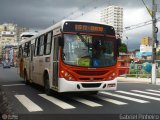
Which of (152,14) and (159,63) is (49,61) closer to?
(152,14)

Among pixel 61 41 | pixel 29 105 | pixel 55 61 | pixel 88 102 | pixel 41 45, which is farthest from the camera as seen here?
pixel 41 45

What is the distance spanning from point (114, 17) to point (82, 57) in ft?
90.8

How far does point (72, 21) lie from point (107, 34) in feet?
5.07

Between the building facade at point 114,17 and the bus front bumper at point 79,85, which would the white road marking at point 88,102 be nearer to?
the bus front bumper at point 79,85

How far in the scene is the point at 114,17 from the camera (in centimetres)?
4134

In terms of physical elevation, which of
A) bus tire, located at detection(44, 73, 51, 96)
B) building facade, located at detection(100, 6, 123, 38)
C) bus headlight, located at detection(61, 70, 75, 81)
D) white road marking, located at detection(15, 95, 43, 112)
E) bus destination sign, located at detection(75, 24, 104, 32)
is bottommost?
white road marking, located at detection(15, 95, 43, 112)

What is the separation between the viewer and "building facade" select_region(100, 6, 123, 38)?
3942 cm

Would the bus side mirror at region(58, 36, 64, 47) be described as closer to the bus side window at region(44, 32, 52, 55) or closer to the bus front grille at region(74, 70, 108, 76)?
the bus front grille at region(74, 70, 108, 76)

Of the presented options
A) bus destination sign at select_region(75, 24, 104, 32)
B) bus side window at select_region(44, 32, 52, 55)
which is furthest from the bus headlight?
bus side window at select_region(44, 32, 52, 55)

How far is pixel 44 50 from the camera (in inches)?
693

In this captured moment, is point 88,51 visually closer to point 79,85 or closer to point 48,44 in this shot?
point 79,85

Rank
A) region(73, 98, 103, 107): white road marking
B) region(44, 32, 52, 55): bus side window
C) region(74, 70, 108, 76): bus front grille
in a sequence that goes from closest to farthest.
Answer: region(73, 98, 103, 107): white road marking < region(74, 70, 108, 76): bus front grille < region(44, 32, 52, 55): bus side window

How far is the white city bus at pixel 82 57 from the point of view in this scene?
14180 millimetres

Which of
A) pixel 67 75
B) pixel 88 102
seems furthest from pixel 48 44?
pixel 88 102
